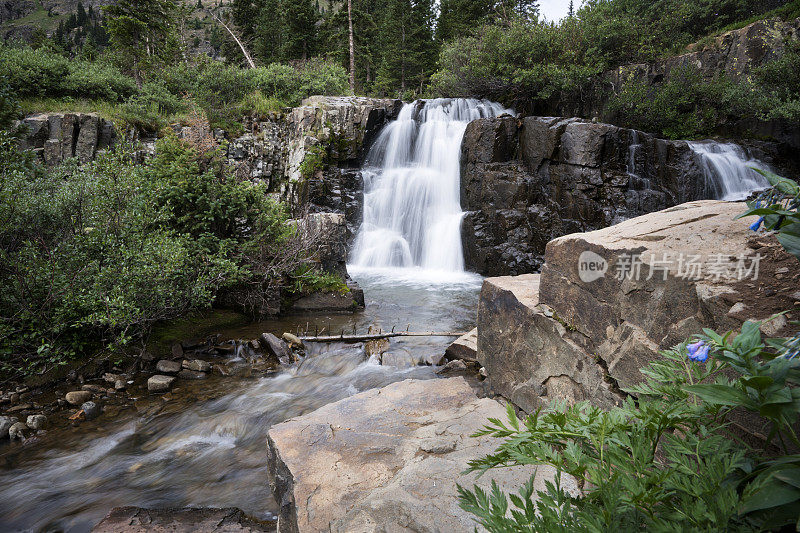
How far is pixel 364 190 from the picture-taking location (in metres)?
15.3

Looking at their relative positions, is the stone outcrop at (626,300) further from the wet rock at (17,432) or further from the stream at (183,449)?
the wet rock at (17,432)

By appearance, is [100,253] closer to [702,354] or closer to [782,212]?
[702,354]

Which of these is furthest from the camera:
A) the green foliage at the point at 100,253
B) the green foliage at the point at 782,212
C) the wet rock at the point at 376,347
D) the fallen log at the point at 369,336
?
the fallen log at the point at 369,336

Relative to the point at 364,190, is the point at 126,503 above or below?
below

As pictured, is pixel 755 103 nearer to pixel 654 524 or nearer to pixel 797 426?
pixel 797 426

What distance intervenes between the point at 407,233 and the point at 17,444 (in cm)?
1157

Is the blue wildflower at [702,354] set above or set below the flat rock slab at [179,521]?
above

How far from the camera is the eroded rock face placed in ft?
42.7

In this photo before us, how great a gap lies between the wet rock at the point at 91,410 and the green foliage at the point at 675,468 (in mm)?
5933

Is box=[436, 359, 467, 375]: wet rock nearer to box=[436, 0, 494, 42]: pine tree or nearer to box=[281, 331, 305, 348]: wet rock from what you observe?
box=[281, 331, 305, 348]: wet rock

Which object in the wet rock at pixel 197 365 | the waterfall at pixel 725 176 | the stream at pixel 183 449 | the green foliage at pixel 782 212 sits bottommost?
the stream at pixel 183 449

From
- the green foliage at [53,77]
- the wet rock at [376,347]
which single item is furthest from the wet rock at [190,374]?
the green foliage at [53,77]

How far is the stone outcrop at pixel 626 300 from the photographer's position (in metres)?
2.01

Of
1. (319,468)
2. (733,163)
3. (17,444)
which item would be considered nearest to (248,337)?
(17,444)
